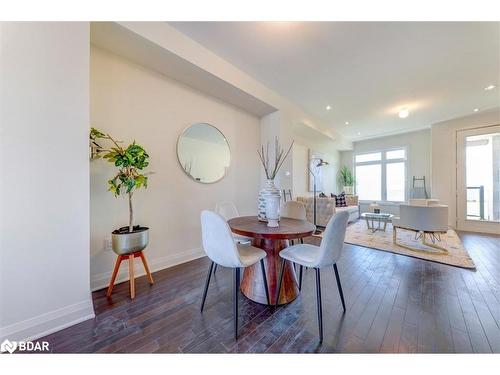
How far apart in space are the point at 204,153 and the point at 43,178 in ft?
6.02

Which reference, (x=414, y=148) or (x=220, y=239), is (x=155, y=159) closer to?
(x=220, y=239)

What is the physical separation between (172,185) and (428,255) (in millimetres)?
3933

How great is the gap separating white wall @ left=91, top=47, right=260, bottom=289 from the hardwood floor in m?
0.41

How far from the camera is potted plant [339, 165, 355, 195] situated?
23.5ft

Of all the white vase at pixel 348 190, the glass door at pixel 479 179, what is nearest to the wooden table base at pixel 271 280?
the glass door at pixel 479 179

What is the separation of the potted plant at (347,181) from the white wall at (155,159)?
5428mm

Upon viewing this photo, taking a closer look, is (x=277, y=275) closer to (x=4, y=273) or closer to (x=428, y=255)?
(x=4, y=273)

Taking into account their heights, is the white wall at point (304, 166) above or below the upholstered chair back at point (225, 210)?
above

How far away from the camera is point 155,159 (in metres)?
2.46

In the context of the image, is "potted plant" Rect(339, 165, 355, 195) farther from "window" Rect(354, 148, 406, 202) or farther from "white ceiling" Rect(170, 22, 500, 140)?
"white ceiling" Rect(170, 22, 500, 140)
